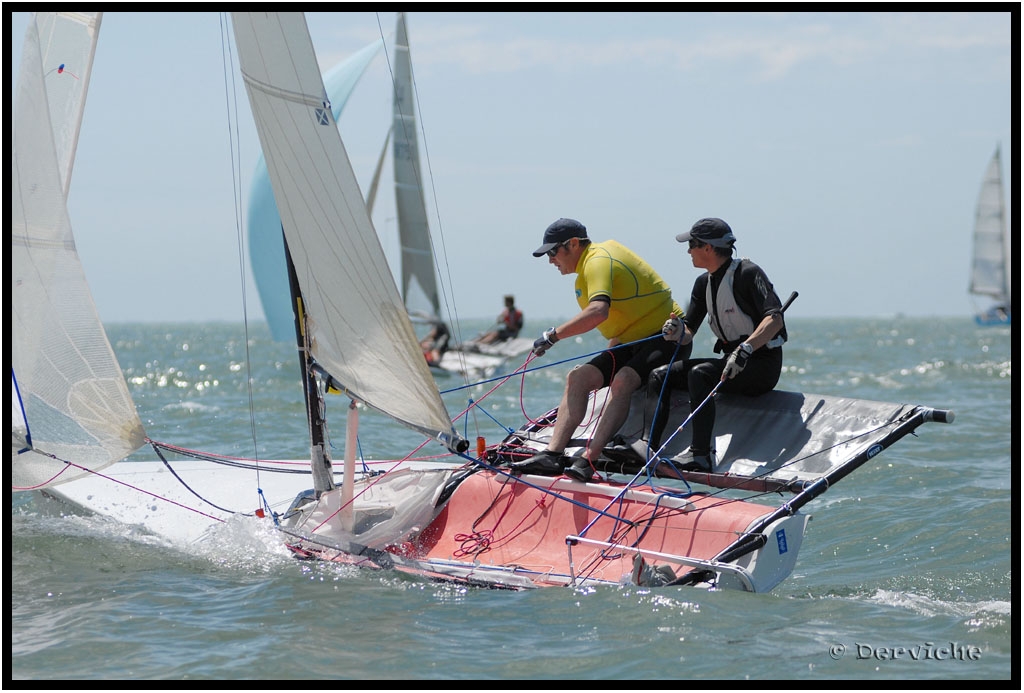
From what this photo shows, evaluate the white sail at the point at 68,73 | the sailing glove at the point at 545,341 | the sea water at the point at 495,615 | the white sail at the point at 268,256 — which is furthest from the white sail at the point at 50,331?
the white sail at the point at 268,256

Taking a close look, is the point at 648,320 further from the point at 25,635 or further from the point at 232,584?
the point at 25,635

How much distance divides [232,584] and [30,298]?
1867mm

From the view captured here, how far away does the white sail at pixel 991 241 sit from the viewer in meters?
Result: 43.8

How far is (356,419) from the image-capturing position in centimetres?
598

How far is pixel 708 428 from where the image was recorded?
5.93 metres

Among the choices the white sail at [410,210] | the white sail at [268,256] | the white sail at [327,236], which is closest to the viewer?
the white sail at [327,236]

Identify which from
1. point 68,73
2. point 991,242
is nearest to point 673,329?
point 68,73

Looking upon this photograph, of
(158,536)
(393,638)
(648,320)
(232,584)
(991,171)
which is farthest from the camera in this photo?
(991,171)

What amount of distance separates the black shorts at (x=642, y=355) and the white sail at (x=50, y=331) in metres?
2.56

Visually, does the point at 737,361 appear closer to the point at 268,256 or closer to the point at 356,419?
the point at 356,419

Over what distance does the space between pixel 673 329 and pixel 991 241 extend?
43.8 m

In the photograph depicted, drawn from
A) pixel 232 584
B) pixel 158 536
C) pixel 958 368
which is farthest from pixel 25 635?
pixel 958 368

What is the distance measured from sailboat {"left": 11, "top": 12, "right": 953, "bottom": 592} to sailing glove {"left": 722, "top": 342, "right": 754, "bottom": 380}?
0.38m

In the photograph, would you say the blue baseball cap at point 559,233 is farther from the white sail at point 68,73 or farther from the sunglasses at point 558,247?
the white sail at point 68,73
